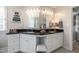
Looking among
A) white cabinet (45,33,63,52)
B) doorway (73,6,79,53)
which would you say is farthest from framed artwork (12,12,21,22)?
doorway (73,6,79,53)

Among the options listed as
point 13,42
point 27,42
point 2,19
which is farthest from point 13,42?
point 2,19

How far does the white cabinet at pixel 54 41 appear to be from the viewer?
1.12m

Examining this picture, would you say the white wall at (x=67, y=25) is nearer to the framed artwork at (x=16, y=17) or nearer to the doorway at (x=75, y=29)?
the doorway at (x=75, y=29)

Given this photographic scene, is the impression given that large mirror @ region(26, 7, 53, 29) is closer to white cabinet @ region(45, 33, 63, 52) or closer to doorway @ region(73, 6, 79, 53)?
white cabinet @ region(45, 33, 63, 52)

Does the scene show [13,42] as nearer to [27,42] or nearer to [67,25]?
[27,42]

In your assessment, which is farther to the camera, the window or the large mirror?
the large mirror

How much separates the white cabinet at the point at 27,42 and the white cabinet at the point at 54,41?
0.16 metres

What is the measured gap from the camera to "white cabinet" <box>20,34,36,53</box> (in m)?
1.10

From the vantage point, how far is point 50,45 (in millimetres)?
1136

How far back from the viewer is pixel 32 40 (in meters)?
→ 1.11

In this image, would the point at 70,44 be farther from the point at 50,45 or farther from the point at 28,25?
the point at 28,25


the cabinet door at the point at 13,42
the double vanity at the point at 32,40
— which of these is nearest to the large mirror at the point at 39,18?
the double vanity at the point at 32,40
